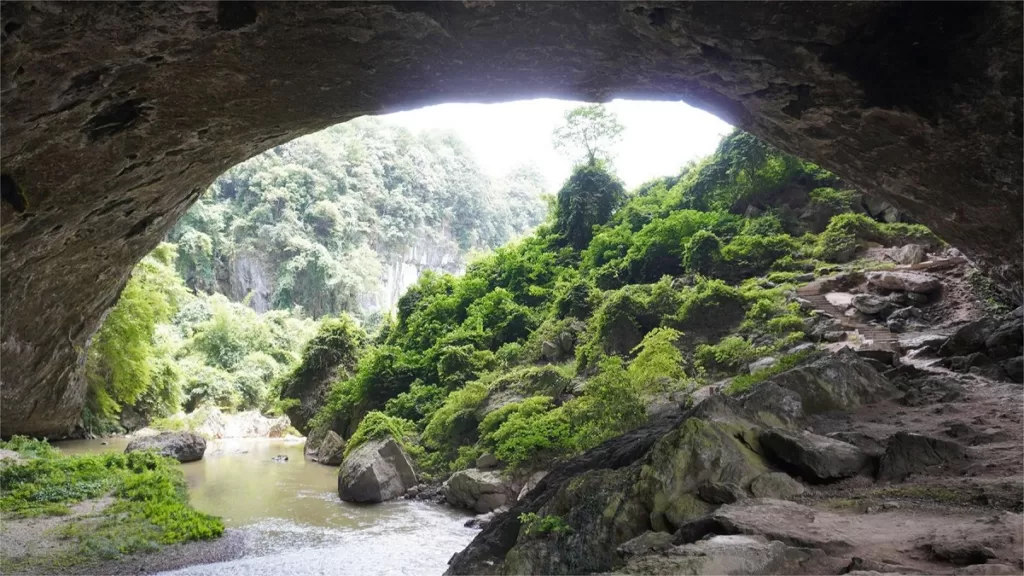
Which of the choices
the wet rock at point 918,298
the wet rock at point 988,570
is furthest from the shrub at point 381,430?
the wet rock at point 988,570

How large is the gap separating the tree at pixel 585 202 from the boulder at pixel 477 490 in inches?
542

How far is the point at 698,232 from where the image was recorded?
1812 cm

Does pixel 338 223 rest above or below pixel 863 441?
above

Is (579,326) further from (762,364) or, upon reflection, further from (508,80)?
(508,80)

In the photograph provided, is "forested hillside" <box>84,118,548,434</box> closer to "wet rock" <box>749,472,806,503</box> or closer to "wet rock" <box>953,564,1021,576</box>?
"wet rock" <box>749,472,806,503</box>

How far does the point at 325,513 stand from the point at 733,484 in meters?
10.3

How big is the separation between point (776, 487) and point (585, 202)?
69.0 ft

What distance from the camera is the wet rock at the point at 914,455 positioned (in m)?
5.50

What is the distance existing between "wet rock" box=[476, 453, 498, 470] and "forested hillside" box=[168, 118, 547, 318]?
92.1 feet

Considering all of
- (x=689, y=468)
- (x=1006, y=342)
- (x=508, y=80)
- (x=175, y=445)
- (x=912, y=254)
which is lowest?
(x=175, y=445)

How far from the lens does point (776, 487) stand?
5281 mm

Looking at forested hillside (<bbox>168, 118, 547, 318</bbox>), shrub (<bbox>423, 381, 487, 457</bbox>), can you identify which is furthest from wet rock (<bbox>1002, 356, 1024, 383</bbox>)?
forested hillside (<bbox>168, 118, 547, 318</bbox>)

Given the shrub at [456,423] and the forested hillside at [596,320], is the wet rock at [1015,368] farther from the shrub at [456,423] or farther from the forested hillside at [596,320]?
the shrub at [456,423]

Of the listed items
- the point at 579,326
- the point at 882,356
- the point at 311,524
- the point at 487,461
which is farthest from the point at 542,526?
the point at 579,326
